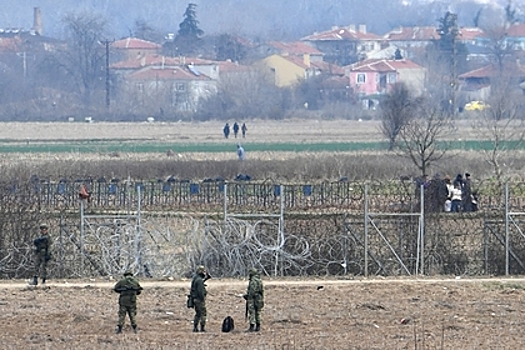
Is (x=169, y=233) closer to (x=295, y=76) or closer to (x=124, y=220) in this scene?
(x=124, y=220)

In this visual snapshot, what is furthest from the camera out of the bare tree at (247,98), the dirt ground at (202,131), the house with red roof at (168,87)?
the house with red roof at (168,87)

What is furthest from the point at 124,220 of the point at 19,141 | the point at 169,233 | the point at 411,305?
the point at 19,141

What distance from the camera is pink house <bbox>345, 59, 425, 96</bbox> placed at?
122188 millimetres

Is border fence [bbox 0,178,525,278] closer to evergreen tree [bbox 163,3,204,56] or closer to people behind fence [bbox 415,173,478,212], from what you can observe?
people behind fence [bbox 415,173,478,212]

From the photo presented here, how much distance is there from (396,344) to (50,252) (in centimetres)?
825

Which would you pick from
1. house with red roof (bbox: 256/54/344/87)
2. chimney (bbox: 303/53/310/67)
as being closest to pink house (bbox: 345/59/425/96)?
house with red roof (bbox: 256/54/344/87)

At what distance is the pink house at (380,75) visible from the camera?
12219 centimetres

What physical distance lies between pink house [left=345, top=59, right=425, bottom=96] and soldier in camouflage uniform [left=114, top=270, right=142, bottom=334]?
99.7 metres

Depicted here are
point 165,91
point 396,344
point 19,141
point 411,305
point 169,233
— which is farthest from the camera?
point 165,91

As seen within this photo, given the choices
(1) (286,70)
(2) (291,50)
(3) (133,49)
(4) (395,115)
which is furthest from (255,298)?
(2) (291,50)

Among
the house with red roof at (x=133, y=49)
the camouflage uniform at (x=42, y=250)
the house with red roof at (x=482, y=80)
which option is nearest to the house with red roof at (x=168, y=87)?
the house with red roof at (x=482, y=80)

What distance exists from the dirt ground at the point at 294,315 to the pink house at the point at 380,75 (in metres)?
94.8

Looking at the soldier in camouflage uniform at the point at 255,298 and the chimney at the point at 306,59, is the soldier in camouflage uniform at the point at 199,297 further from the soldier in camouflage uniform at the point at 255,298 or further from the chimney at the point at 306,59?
the chimney at the point at 306,59

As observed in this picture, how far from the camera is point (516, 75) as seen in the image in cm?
12031
